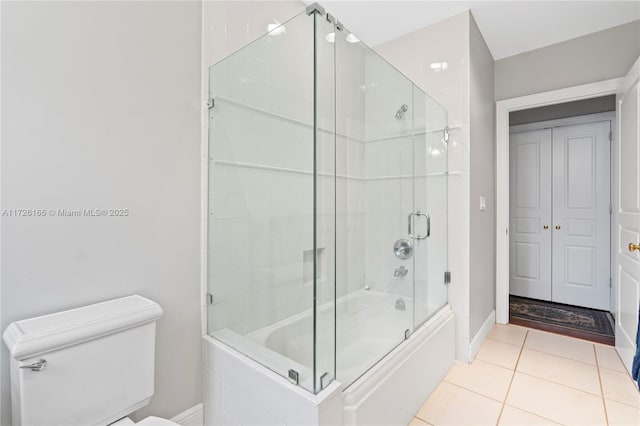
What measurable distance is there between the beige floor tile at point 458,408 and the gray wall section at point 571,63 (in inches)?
102

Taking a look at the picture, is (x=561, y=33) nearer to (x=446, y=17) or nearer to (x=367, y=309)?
(x=446, y=17)

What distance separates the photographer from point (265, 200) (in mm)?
1485

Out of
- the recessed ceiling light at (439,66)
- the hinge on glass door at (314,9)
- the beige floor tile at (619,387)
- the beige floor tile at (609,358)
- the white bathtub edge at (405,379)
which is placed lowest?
the beige floor tile at (619,387)

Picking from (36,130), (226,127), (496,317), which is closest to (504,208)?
(496,317)

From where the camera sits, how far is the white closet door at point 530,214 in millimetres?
3641

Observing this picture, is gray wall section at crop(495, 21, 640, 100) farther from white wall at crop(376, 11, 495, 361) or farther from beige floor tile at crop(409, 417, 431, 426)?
beige floor tile at crop(409, 417, 431, 426)

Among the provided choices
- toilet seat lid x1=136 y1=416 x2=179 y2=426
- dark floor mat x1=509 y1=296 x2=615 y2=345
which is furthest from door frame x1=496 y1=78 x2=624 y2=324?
toilet seat lid x1=136 y1=416 x2=179 y2=426

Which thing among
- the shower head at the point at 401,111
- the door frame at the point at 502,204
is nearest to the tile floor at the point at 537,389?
the door frame at the point at 502,204

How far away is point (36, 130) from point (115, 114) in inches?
10.9

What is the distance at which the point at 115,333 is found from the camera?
116 cm

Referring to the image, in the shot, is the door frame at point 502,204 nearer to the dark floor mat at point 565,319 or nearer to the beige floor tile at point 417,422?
the dark floor mat at point 565,319

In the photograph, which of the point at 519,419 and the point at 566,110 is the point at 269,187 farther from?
the point at 566,110

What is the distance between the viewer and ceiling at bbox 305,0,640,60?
221cm

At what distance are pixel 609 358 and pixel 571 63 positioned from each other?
2.37 m
